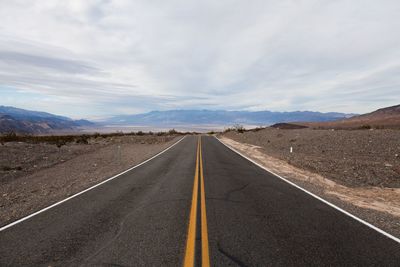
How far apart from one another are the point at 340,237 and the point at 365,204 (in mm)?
3724

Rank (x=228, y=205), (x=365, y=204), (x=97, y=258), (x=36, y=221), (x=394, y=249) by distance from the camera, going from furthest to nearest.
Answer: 1. (x=365, y=204)
2. (x=228, y=205)
3. (x=36, y=221)
4. (x=394, y=249)
5. (x=97, y=258)

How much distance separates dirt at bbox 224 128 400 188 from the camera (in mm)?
13226

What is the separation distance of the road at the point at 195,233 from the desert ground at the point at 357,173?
48.9 inches

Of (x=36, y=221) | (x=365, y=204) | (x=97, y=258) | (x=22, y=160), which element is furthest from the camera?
(x=22, y=160)

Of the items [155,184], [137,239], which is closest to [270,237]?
[137,239]

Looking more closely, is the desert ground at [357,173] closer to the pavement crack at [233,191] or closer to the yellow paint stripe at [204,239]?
the pavement crack at [233,191]

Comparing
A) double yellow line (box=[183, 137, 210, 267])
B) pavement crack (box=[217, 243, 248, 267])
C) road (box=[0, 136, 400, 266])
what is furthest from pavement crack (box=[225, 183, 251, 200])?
pavement crack (box=[217, 243, 248, 267])

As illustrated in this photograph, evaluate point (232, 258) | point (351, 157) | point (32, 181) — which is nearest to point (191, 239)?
point (232, 258)

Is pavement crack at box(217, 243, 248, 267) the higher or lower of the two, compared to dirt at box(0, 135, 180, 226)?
lower

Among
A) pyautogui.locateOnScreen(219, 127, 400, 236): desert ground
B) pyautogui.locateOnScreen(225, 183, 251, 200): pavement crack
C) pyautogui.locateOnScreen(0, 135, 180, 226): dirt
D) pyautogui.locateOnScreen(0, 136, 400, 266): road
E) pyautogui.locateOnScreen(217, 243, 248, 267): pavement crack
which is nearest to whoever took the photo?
pyautogui.locateOnScreen(217, 243, 248, 267): pavement crack

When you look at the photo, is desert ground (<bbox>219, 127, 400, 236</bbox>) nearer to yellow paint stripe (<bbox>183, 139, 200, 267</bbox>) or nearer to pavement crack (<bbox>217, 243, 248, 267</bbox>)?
pavement crack (<bbox>217, 243, 248, 267</bbox>)

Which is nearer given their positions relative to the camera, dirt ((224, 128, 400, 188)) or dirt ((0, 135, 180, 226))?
dirt ((0, 135, 180, 226))

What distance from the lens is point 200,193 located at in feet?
30.2

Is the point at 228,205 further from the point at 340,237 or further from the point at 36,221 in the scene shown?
the point at 36,221
